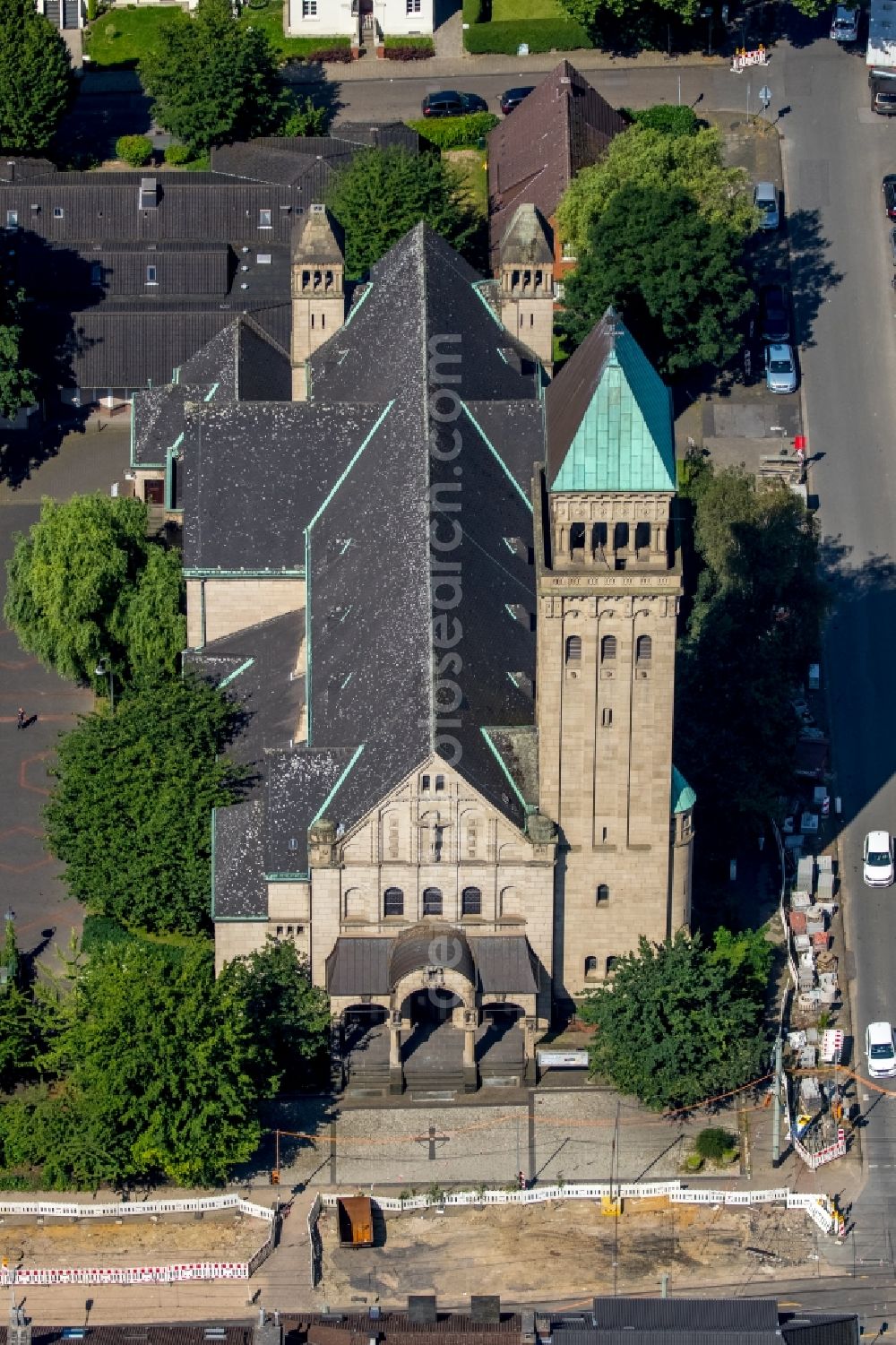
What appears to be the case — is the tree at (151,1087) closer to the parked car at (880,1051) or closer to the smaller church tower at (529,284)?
the parked car at (880,1051)

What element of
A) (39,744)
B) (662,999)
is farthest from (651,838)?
(39,744)

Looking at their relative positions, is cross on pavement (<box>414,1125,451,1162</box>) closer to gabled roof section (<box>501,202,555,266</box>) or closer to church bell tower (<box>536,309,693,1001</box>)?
church bell tower (<box>536,309,693,1001</box>)

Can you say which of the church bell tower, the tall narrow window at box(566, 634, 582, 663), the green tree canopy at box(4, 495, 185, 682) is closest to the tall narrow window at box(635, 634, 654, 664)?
the church bell tower

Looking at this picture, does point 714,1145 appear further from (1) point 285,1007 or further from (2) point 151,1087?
(2) point 151,1087

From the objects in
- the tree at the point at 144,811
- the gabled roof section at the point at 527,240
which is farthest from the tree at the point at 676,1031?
the gabled roof section at the point at 527,240

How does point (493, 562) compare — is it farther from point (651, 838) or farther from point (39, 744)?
point (39, 744)

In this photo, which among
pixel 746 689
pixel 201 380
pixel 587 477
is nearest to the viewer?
pixel 587 477

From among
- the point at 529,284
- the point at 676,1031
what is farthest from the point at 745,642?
the point at 676,1031
